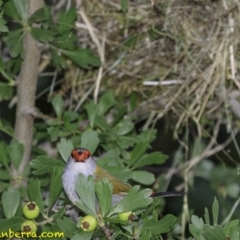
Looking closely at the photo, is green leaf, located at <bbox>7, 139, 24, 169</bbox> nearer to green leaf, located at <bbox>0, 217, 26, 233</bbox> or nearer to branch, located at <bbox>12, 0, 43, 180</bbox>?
branch, located at <bbox>12, 0, 43, 180</bbox>

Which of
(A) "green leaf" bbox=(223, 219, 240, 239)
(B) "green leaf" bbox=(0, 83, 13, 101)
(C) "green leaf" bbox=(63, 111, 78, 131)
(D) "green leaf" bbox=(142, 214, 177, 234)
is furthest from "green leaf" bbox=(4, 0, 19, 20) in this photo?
Result: (A) "green leaf" bbox=(223, 219, 240, 239)

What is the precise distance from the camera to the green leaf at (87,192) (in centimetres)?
221

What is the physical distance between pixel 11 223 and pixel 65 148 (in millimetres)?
384

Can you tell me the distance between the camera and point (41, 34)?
294 centimetres

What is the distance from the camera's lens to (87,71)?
3.41 m

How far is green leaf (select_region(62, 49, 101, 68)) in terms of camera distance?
3.10 m

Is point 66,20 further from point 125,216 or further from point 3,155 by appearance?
point 125,216

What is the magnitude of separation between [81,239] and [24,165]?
90cm

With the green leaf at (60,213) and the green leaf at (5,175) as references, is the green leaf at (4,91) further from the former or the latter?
the green leaf at (60,213)

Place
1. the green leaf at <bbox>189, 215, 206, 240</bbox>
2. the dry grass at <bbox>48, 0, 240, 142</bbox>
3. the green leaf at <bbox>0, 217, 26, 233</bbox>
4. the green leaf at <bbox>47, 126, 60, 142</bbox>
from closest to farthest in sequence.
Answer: the green leaf at <bbox>189, 215, 206, 240</bbox> < the green leaf at <bbox>0, 217, 26, 233</bbox> < the green leaf at <bbox>47, 126, 60, 142</bbox> < the dry grass at <bbox>48, 0, 240, 142</bbox>

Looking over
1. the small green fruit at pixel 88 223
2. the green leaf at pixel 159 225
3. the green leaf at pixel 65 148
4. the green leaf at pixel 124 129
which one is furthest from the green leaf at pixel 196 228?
the green leaf at pixel 124 129

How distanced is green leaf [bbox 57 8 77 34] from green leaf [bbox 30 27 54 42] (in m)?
0.13

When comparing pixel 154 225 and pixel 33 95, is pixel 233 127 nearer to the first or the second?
pixel 33 95

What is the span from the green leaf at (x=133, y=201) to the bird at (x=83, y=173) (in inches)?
15.0
